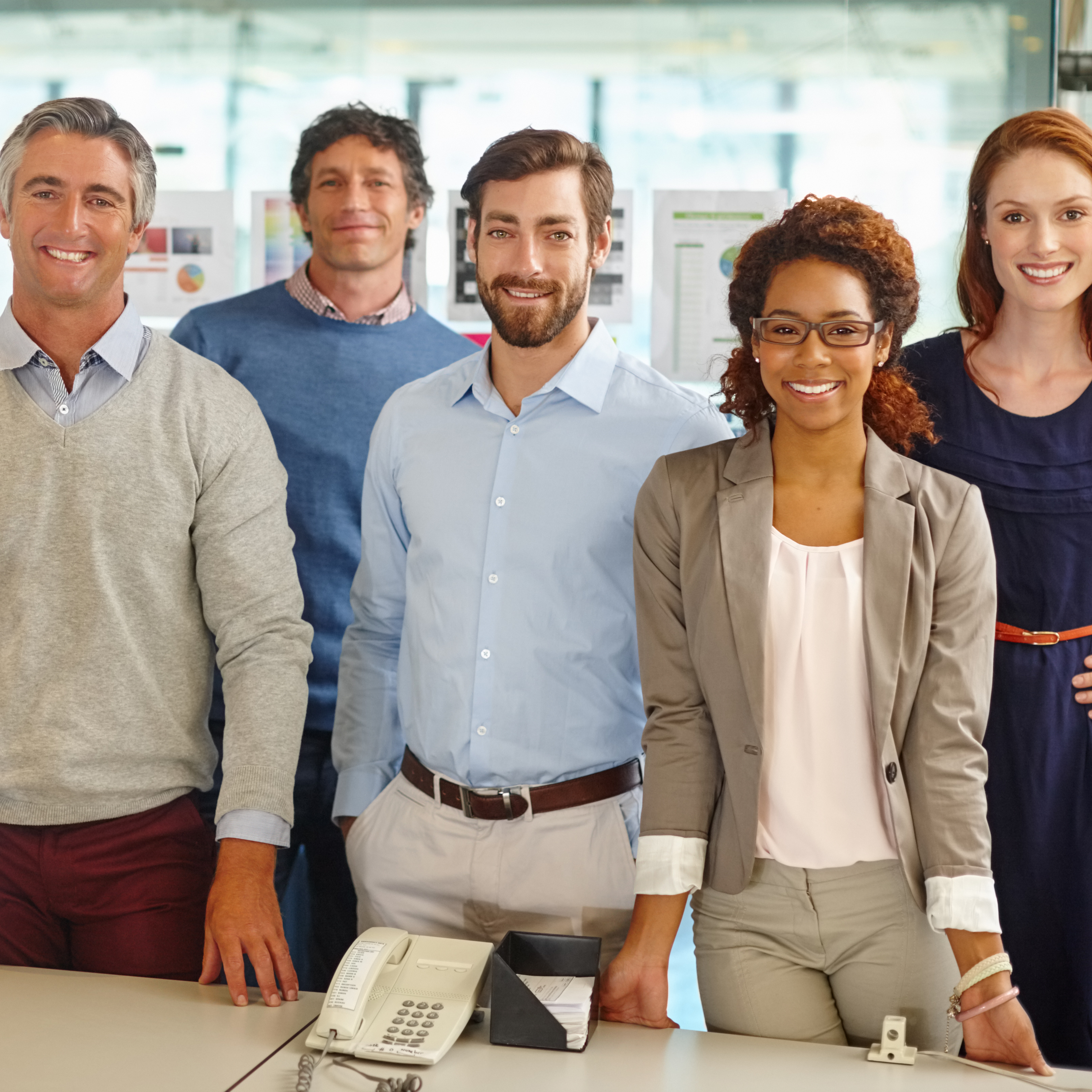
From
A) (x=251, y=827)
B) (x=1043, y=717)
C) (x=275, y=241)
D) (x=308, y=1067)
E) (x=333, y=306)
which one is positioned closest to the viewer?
(x=308, y=1067)

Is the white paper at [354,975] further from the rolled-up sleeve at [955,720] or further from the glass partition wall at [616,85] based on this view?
the glass partition wall at [616,85]

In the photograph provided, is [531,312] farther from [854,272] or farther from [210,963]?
[210,963]

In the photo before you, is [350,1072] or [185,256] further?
[185,256]

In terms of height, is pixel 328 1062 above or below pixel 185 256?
below

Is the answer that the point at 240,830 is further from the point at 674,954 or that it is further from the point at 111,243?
the point at 674,954

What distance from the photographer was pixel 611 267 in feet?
10.4

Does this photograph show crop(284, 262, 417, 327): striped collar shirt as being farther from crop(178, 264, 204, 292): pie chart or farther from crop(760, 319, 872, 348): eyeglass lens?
crop(760, 319, 872, 348): eyeglass lens

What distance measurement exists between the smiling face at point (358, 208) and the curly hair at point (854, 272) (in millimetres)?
1164

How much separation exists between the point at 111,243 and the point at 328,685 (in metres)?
1.02

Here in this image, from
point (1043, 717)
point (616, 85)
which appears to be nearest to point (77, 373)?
point (1043, 717)

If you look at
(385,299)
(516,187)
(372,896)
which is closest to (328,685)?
(372,896)

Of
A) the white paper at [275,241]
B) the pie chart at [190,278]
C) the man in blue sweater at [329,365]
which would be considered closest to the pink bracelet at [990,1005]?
→ the man in blue sweater at [329,365]

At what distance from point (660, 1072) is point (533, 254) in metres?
1.23

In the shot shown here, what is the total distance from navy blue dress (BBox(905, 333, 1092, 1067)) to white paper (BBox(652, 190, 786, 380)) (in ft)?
3.90
